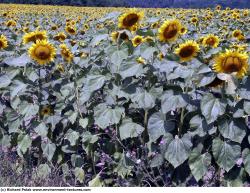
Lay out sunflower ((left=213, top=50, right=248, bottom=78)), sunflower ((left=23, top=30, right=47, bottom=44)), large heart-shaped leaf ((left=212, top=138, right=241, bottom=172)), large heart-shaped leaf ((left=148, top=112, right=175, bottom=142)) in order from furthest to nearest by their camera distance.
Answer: sunflower ((left=23, top=30, right=47, bottom=44))
large heart-shaped leaf ((left=148, top=112, right=175, bottom=142))
large heart-shaped leaf ((left=212, top=138, right=241, bottom=172))
sunflower ((left=213, top=50, right=248, bottom=78))

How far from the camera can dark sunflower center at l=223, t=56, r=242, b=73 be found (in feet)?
9.61

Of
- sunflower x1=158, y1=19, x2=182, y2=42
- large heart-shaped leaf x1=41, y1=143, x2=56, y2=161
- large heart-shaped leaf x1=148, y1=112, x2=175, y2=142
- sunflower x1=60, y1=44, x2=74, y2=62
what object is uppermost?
sunflower x1=158, y1=19, x2=182, y2=42

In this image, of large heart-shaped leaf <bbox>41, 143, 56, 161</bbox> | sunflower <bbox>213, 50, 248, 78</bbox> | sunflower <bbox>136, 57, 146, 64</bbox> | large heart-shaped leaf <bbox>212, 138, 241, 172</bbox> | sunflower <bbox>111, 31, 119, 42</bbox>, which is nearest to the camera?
sunflower <bbox>213, 50, 248, 78</bbox>

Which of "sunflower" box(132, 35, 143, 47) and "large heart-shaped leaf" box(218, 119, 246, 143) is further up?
"sunflower" box(132, 35, 143, 47)

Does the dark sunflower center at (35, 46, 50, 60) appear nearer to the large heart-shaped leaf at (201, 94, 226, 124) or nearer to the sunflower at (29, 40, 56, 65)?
the sunflower at (29, 40, 56, 65)

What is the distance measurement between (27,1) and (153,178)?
5310 cm

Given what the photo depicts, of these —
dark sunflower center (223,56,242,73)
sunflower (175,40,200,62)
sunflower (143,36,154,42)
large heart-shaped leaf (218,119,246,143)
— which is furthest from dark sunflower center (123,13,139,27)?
large heart-shaped leaf (218,119,246,143)

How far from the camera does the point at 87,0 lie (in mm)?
59469

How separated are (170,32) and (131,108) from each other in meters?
0.61

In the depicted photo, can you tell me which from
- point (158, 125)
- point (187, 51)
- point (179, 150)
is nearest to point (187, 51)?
point (187, 51)

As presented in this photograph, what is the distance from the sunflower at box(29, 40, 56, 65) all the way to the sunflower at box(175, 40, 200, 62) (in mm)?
994

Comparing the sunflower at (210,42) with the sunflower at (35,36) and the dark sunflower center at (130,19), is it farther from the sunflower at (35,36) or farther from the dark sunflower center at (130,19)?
the sunflower at (35,36)

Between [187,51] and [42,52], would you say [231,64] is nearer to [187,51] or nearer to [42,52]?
[187,51]

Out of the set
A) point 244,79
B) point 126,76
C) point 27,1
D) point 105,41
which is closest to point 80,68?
point 105,41
